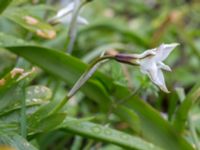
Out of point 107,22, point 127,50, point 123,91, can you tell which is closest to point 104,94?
point 123,91

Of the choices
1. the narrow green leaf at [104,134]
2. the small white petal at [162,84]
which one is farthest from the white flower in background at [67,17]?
the small white petal at [162,84]

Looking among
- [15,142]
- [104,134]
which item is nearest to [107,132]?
[104,134]

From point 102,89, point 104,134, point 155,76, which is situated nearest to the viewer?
point 155,76

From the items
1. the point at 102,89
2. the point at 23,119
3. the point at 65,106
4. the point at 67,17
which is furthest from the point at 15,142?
the point at 67,17

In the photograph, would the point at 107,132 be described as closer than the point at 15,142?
No

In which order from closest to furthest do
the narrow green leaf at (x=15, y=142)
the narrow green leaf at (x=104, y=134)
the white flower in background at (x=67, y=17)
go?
1. the narrow green leaf at (x=15, y=142)
2. the narrow green leaf at (x=104, y=134)
3. the white flower in background at (x=67, y=17)

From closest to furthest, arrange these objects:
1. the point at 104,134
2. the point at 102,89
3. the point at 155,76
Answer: the point at 155,76 → the point at 104,134 → the point at 102,89

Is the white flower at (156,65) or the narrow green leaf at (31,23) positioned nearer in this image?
the white flower at (156,65)

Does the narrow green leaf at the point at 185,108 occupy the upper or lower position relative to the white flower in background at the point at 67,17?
lower

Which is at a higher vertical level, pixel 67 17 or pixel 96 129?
pixel 67 17

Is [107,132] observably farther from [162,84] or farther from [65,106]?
[162,84]

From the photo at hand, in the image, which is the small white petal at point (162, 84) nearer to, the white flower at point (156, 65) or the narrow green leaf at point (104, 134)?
the white flower at point (156, 65)
